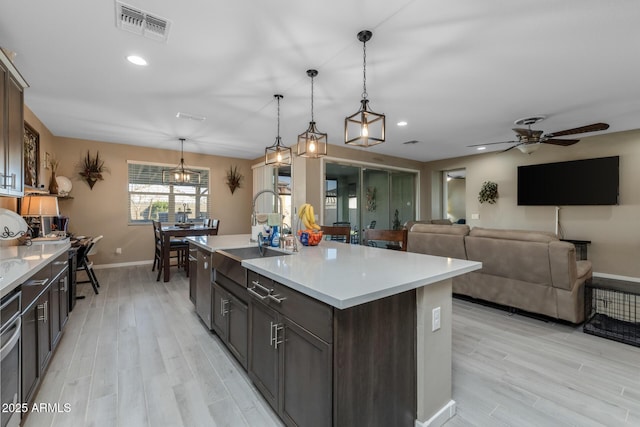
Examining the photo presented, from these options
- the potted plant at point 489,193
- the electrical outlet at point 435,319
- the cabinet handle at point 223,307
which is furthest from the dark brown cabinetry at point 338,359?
the potted plant at point 489,193

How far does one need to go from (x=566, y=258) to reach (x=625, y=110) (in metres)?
2.65

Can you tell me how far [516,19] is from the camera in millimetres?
Answer: 2039

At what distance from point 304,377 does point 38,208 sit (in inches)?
136

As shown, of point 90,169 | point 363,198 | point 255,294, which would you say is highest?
point 90,169

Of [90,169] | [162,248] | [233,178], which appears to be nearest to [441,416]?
[162,248]

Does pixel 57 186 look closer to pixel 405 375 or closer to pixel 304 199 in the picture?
pixel 304 199

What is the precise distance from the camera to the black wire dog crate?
273cm

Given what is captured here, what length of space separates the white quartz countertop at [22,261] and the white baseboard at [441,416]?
86.1 inches

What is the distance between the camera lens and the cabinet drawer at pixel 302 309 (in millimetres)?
1255

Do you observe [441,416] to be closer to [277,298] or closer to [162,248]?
[277,298]

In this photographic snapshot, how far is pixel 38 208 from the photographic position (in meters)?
3.05

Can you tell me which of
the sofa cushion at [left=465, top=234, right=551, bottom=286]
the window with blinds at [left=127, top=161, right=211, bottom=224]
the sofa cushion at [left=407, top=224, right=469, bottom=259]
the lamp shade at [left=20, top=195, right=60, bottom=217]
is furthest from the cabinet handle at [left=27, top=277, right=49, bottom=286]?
the window with blinds at [left=127, top=161, right=211, bottom=224]

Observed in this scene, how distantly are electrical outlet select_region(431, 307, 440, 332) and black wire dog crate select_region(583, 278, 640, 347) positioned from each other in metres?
2.34

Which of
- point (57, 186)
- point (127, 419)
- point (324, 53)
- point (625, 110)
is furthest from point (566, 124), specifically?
point (57, 186)
